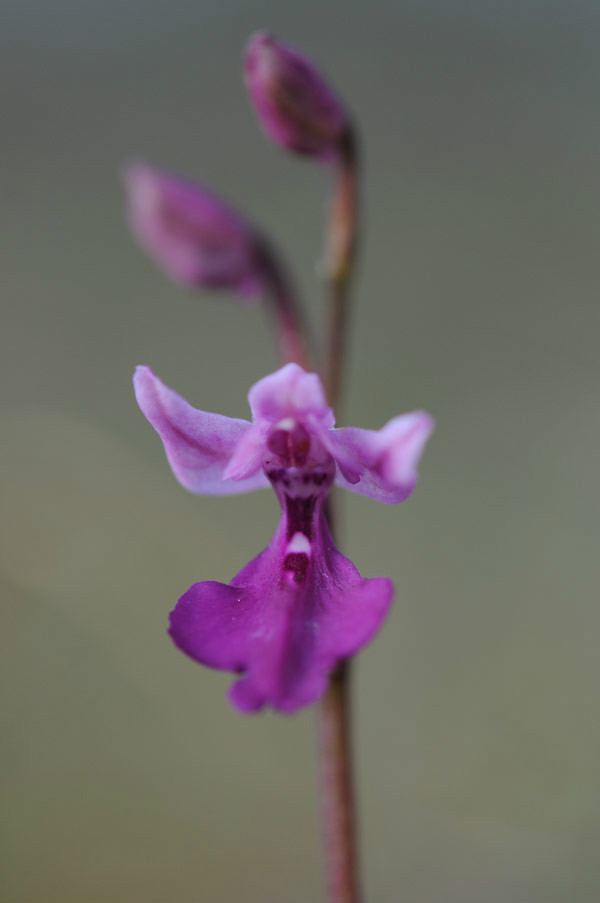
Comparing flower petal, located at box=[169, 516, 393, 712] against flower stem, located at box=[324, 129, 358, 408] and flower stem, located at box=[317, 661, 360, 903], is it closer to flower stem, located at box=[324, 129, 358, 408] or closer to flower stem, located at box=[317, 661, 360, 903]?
flower stem, located at box=[317, 661, 360, 903]

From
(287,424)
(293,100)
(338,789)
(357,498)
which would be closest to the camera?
(287,424)

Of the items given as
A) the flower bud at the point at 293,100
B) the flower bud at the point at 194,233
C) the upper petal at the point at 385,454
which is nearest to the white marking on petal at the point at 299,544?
the upper petal at the point at 385,454

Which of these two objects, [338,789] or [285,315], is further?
[285,315]

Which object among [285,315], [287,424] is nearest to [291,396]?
[287,424]

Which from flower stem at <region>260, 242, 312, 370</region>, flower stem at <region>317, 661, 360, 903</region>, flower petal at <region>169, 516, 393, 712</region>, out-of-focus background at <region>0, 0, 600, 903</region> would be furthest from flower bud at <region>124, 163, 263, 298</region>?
out-of-focus background at <region>0, 0, 600, 903</region>

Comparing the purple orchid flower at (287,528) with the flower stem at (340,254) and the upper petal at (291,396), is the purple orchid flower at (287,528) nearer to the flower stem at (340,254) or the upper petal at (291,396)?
the upper petal at (291,396)

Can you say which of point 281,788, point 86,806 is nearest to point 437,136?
point 281,788

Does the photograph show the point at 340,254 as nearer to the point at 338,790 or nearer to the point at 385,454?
the point at 385,454
